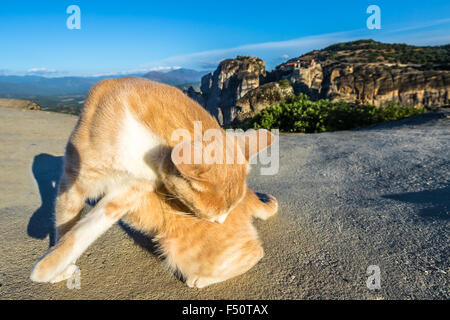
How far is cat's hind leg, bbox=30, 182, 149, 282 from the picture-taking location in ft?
6.42

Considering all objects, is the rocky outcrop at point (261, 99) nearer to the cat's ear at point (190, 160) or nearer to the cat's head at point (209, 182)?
the cat's head at point (209, 182)

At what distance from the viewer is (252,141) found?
2.57 meters

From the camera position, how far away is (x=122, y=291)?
222 cm

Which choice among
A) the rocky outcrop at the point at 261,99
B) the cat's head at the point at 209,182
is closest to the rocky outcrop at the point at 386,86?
the rocky outcrop at the point at 261,99

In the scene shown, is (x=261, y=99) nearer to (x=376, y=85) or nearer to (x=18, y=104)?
(x=376, y=85)

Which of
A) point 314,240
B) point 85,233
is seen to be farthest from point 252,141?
point 85,233

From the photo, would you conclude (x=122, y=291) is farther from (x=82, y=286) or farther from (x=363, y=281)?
(x=363, y=281)

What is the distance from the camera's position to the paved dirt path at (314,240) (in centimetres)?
219

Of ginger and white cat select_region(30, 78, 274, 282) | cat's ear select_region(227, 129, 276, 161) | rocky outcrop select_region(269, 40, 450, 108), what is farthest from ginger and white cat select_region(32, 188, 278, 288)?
rocky outcrop select_region(269, 40, 450, 108)

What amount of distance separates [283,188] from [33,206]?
13.6 ft

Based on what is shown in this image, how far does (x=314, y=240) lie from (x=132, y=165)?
2.16 m

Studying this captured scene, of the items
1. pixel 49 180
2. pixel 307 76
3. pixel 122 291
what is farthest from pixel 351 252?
Answer: pixel 307 76

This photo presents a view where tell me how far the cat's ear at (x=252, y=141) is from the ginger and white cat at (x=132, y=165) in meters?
0.33

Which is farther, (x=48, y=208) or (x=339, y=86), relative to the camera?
(x=339, y=86)
